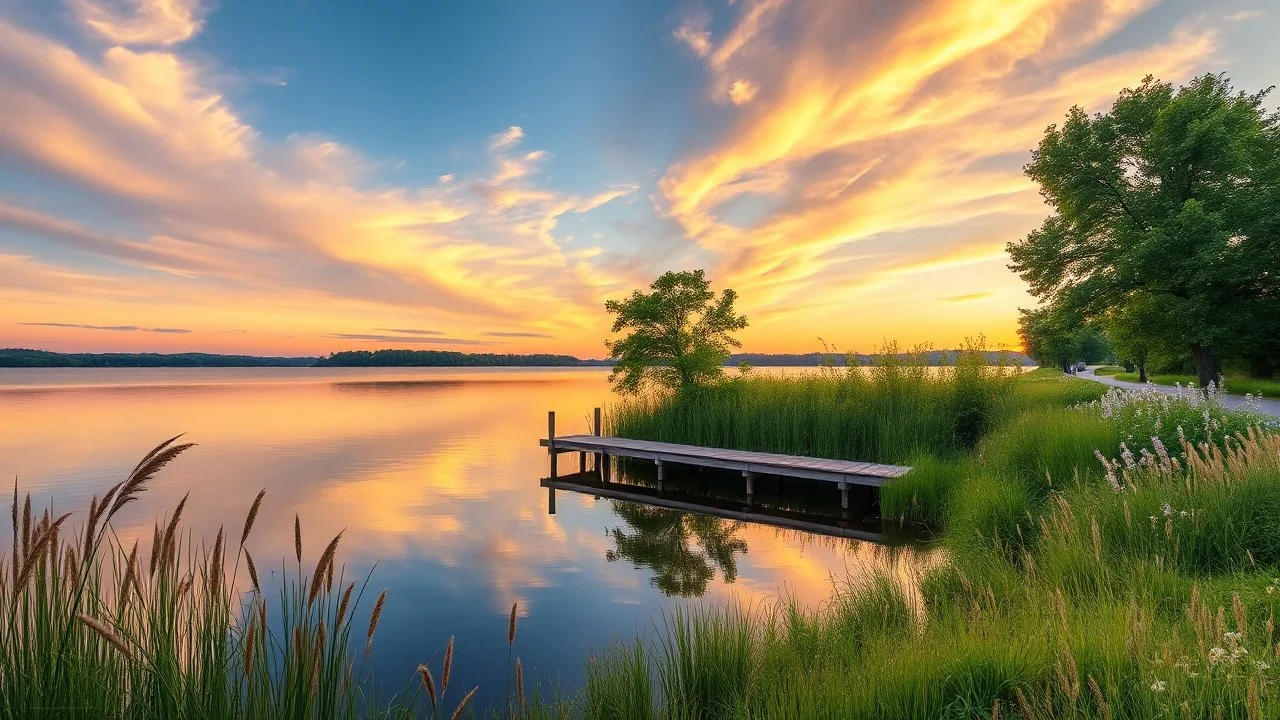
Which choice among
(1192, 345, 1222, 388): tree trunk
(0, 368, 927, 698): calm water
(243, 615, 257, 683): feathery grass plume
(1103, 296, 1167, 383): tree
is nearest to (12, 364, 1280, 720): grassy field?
(243, 615, 257, 683): feathery grass plume

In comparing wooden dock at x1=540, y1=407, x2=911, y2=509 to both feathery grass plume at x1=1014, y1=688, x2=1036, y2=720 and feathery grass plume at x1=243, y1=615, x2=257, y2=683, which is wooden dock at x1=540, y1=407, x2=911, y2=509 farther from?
feathery grass plume at x1=243, y1=615, x2=257, y2=683

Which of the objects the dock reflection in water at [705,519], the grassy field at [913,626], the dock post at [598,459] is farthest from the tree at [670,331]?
the grassy field at [913,626]

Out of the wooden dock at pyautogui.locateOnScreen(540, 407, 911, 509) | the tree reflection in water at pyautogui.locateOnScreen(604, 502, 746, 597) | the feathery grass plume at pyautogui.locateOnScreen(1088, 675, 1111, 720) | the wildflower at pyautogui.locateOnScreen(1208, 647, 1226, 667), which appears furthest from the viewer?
the wooden dock at pyautogui.locateOnScreen(540, 407, 911, 509)

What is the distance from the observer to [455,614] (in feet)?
Result: 26.5

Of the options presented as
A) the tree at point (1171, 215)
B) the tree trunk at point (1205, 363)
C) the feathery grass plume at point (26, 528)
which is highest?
the tree at point (1171, 215)

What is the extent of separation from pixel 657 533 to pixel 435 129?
631 inches

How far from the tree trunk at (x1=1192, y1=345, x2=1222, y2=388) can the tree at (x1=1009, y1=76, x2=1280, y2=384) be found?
55 mm

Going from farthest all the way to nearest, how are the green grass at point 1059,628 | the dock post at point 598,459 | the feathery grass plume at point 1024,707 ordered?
the dock post at point 598,459 → the green grass at point 1059,628 → the feathery grass plume at point 1024,707

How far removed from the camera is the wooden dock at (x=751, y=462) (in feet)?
40.5

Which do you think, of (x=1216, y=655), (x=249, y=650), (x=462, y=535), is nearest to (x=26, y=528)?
(x=249, y=650)

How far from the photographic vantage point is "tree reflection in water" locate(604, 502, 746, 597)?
362 inches

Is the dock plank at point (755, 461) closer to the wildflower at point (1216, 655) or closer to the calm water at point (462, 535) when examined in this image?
the calm water at point (462, 535)

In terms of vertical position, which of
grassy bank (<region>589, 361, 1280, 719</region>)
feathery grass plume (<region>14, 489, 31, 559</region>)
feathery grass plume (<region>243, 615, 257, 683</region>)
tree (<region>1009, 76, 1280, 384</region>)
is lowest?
grassy bank (<region>589, 361, 1280, 719</region>)

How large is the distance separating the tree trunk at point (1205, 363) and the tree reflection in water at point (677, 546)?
1999cm
